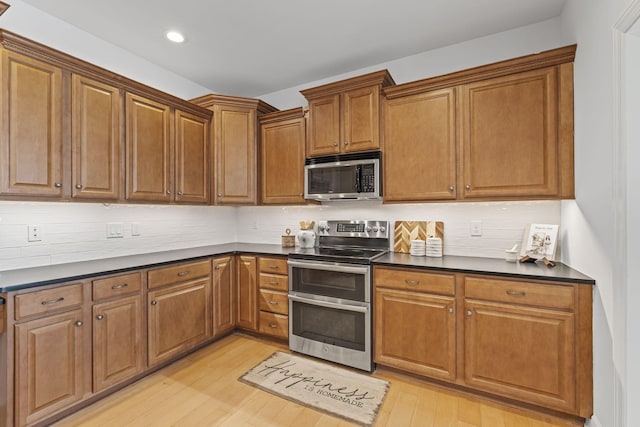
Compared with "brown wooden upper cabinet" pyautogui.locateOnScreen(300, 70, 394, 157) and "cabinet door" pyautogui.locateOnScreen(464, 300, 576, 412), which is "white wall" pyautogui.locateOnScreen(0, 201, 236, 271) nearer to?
"brown wooden upper cabinet" pyautogui.locateOnScreen(300, 70, 394, 157)

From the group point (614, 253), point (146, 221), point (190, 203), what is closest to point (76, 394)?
point (146, 221)

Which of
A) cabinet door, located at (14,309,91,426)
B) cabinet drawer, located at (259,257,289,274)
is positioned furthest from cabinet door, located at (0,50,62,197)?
cabinet drawer, located at (259,257,289,274)

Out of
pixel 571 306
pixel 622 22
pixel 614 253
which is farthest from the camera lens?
pixel 571 306

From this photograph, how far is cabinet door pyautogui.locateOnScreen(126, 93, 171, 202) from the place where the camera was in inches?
94.9

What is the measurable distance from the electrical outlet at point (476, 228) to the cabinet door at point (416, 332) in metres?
0.73

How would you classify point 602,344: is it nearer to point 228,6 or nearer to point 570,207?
point 570,207

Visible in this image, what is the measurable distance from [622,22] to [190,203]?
10.4ft

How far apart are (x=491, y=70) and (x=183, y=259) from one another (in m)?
2.85

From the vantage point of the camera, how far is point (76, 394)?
6.13ft

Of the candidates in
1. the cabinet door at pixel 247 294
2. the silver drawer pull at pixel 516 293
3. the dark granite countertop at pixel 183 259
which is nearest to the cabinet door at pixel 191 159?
the dark granite countertop at pixel 183 259

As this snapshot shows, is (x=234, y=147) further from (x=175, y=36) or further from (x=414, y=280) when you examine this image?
(x=414, y=280)

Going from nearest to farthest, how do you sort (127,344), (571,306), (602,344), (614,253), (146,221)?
(614,253)
(602,344)
(571,306)
(127,344)
(146,221)

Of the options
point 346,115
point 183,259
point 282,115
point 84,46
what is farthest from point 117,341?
point 346,115

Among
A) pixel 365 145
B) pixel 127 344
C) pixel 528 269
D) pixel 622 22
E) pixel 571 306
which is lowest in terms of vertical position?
pixel 127 344
